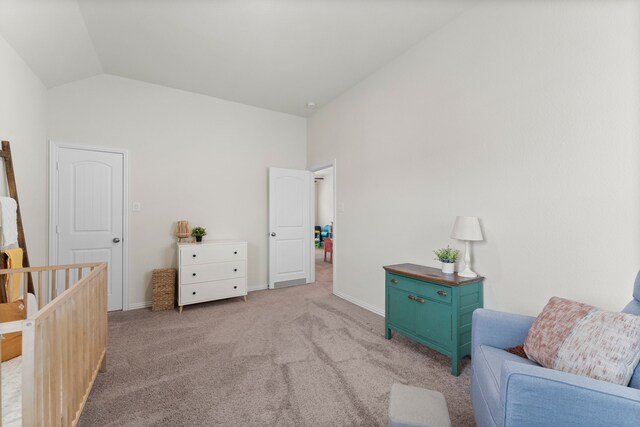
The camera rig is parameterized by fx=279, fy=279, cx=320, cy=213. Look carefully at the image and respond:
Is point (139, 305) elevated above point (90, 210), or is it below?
below

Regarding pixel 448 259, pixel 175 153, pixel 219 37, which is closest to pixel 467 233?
pixel 448 259

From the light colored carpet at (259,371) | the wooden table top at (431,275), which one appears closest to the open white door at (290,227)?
the light colored carpet at (259,371)

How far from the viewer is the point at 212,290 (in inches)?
145

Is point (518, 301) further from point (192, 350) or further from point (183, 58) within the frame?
point (183, 58)

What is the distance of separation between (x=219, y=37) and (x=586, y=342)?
11.5ft

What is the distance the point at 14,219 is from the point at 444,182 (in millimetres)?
3640

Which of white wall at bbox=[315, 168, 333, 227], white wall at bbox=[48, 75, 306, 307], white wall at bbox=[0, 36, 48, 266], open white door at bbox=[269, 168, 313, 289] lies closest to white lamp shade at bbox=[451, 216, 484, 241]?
open white door at bbox=[269, 168, 313, 289]

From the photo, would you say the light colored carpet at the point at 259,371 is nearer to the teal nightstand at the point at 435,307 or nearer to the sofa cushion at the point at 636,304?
the teal nightstand at the point at 435,307

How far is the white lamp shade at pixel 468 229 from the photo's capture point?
2.19 meters

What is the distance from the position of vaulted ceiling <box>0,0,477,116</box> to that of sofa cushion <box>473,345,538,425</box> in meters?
2.64

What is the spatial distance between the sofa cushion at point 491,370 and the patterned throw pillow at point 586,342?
0.13 meters

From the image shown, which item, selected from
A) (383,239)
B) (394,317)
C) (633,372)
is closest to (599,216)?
(633,372)

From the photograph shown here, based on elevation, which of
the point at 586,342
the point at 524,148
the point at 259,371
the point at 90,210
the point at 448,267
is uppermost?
the point at 524,148

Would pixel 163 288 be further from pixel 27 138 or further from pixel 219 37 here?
pixel 219 37
